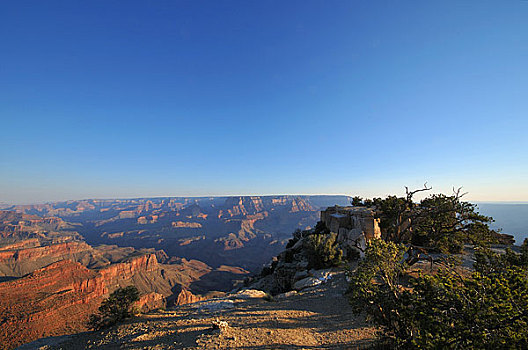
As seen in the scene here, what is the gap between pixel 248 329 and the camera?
1031 centimetres

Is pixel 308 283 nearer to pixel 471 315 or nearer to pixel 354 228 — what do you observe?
pixel 354 228

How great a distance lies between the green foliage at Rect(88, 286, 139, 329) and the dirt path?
1.04m

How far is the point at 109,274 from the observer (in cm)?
8819

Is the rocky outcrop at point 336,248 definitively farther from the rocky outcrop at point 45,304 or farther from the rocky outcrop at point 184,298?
the rocky outcrop at point 184,298

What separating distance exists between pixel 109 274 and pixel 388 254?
116 m

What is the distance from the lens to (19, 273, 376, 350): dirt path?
9102 millimetres

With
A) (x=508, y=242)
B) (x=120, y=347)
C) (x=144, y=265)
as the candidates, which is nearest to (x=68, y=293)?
(x=144, y=265)

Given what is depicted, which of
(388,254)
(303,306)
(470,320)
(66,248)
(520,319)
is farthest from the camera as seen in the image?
(66,248)

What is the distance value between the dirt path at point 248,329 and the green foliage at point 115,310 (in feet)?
3.41

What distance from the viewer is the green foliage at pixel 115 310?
13219mm

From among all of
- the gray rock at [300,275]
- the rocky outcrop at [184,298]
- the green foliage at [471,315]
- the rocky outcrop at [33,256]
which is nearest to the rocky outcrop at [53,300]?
the rocky outcrop at [184,298]

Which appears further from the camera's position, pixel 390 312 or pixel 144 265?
pixel 144 265

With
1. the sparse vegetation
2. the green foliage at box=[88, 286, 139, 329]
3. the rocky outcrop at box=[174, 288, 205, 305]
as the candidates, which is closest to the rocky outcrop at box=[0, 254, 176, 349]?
the rocky outcrop at box=[174, 288, 205, 305]

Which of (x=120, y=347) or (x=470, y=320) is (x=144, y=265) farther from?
(x=470, y=320)
